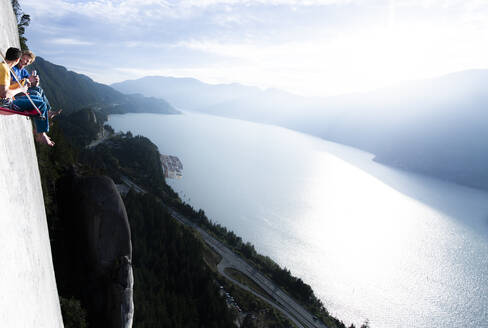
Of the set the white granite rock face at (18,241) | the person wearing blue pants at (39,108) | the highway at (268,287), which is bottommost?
the highway at (268,287)

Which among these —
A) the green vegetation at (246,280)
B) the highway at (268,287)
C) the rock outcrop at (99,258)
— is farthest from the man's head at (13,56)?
the green vegetation at (246,280)

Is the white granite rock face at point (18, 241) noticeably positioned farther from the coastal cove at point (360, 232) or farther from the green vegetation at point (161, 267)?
the coastal cove at point (360, 232)

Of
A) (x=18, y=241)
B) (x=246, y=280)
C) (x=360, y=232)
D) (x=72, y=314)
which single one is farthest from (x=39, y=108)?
(x=360, y=232)

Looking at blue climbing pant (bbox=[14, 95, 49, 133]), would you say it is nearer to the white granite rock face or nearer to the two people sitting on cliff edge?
the two people sitting on cliff edge

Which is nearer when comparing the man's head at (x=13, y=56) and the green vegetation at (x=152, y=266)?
the man's head at (x=13, y=56)

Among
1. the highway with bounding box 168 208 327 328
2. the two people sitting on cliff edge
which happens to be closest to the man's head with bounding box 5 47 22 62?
the two people sitting on cliff edge

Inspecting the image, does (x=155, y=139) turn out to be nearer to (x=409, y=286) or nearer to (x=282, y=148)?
(x=282, y=148)
